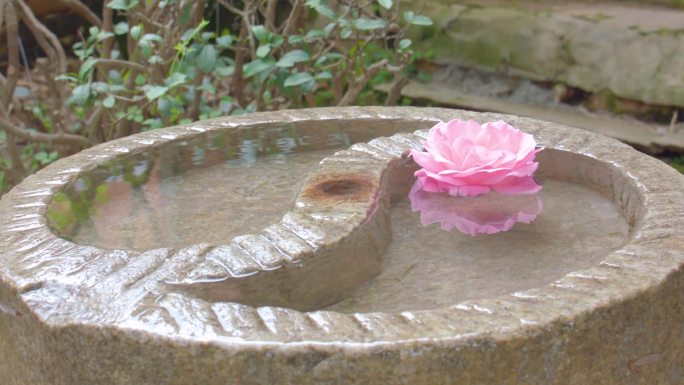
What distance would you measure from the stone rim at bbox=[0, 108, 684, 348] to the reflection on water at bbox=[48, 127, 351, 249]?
0.27 feet

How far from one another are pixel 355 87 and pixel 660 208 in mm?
1947

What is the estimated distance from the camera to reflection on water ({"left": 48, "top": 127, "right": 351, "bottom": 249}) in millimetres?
1809

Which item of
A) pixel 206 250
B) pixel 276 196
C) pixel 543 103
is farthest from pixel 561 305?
pixel 543 103

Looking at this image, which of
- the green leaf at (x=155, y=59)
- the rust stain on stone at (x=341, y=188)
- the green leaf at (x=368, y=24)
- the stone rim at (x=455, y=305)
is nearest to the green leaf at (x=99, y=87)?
the green leaf at (x=155, y=59)

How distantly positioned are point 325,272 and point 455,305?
30 cm

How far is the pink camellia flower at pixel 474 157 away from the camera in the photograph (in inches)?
72.4

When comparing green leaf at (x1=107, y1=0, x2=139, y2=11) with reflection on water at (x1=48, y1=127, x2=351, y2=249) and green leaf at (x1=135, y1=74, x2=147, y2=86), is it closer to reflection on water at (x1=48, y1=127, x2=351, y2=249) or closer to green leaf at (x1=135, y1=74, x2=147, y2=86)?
green leaf at (x1=135, y1=74, x2=147, y2=86)

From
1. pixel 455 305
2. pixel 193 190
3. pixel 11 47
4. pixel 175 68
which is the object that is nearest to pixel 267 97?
pixel 175 68

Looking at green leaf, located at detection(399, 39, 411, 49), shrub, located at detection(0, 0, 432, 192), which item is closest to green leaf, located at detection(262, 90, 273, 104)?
shrub, located at detection(0, 0, 432, 192)

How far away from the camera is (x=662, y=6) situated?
13.3ft

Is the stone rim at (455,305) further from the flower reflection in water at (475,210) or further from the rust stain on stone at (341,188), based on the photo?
the rust stain on stone at (341,188)

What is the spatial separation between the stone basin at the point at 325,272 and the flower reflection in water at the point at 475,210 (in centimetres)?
1

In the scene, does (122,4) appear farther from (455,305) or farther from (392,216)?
(455,305)

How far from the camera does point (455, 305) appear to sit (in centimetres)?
136
